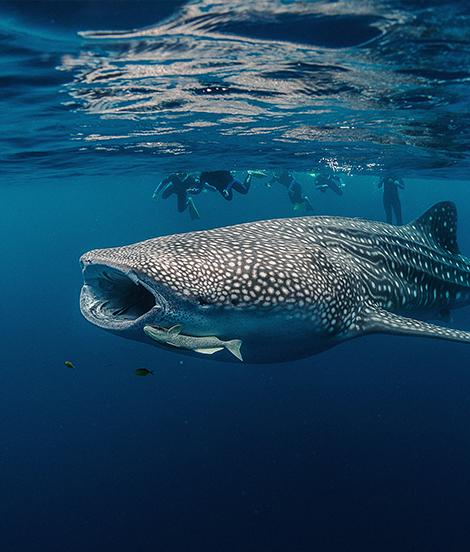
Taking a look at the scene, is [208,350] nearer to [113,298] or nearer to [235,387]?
[113,298]

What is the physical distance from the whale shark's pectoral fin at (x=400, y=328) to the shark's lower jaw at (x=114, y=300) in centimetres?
250

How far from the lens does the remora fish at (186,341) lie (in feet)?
8.39

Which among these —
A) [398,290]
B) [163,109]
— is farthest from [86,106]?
[398,290]

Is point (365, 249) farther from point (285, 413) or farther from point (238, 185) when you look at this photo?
point (238, 185)

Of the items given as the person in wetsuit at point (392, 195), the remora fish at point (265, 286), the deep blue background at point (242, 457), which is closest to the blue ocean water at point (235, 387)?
the deep blue background at point (242, 457)

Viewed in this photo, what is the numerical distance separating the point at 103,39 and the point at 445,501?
29.7 ft

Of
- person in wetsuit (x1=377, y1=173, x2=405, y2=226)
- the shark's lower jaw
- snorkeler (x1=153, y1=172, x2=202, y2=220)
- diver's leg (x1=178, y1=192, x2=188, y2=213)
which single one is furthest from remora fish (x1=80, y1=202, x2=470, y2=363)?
person in wetsuit (x1=377, y1=173, x2=405, y2=226)

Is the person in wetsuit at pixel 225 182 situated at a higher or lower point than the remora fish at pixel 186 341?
lower

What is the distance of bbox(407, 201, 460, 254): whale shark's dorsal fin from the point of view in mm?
6289

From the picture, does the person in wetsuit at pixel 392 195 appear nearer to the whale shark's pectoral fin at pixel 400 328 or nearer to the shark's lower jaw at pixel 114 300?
the whale shark's pectoral fin at pixel 400 328

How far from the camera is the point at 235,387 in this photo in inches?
368

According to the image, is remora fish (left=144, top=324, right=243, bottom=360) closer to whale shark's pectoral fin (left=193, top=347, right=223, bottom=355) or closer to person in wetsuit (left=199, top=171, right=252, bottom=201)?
whale shark's pectoral fin (left=193, top=347, right=223, bottom=355)

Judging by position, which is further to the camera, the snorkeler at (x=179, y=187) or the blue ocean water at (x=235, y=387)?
the snorkeler at (x=179, y=187)

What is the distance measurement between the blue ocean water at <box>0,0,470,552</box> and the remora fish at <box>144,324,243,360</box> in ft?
13.0
